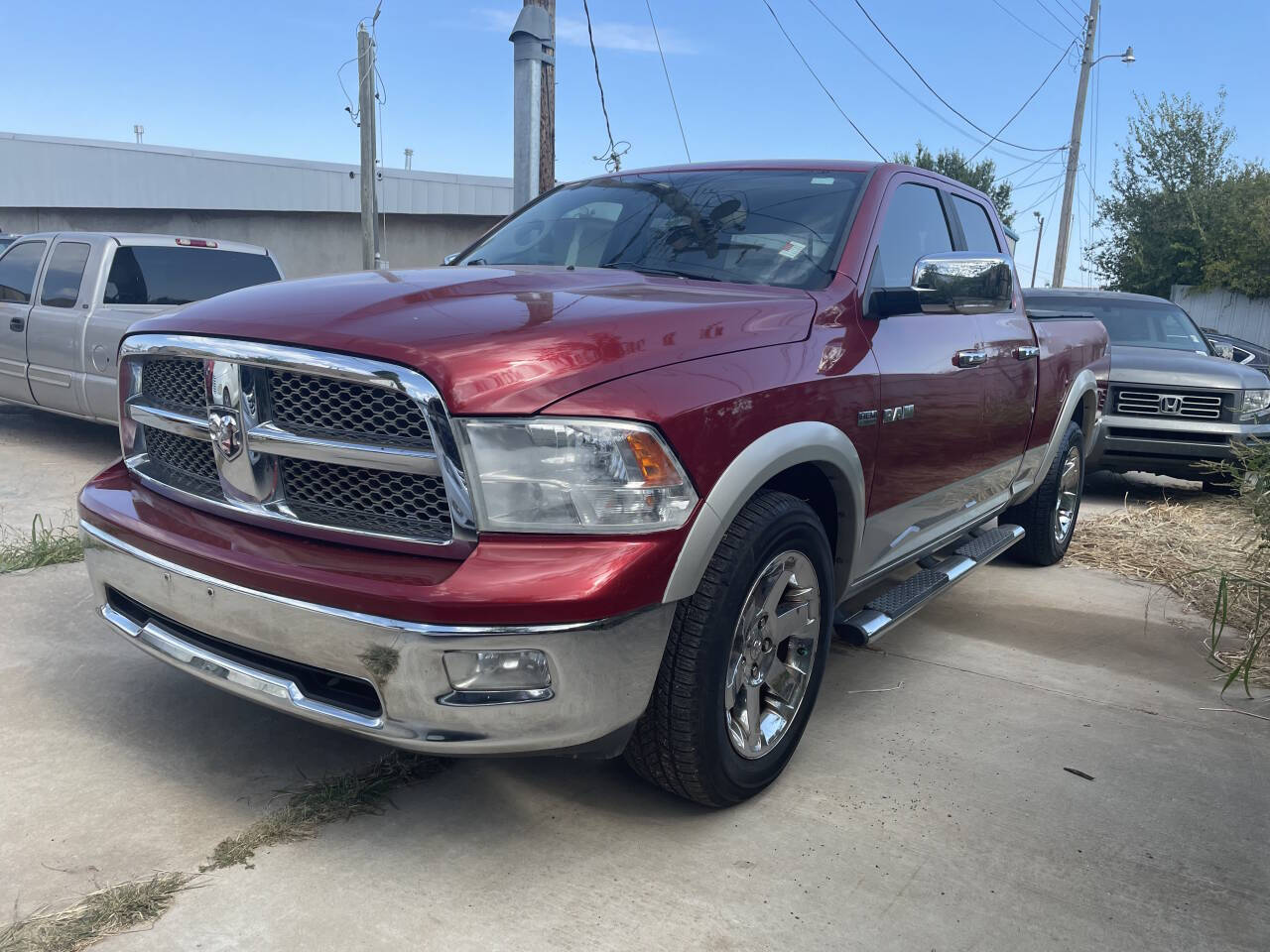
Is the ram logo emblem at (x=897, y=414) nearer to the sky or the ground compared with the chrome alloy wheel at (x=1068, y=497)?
nearer to the sky

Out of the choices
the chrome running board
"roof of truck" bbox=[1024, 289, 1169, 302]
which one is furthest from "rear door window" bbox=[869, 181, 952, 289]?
"roof of truck" bbox=[1024, 289, 1169, 302]

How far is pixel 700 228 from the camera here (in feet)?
12.0

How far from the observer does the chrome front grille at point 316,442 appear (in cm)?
232

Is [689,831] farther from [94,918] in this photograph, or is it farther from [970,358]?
[970,358]

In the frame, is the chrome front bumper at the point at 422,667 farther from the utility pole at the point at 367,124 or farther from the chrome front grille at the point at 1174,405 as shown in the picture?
the utility pole at the point at 367,124

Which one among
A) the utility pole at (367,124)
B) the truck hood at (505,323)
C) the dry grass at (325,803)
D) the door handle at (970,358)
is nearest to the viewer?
the truck hood at (505,323)

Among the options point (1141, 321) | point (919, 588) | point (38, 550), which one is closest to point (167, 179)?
point (1141, 321)

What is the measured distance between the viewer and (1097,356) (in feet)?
19.5

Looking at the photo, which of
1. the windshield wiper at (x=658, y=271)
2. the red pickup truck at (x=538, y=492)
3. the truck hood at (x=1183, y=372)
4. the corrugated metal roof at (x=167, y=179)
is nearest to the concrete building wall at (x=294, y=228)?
the corrugated metal roof at (x=167, y=179)

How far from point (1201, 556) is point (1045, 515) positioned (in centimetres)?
123

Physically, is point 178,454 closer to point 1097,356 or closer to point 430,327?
point 430,327

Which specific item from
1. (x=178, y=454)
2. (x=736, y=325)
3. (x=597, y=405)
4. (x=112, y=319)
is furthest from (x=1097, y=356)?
(x=112, y=319)

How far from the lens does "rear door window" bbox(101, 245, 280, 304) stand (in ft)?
24.4

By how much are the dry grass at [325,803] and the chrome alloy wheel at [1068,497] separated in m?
4.05
